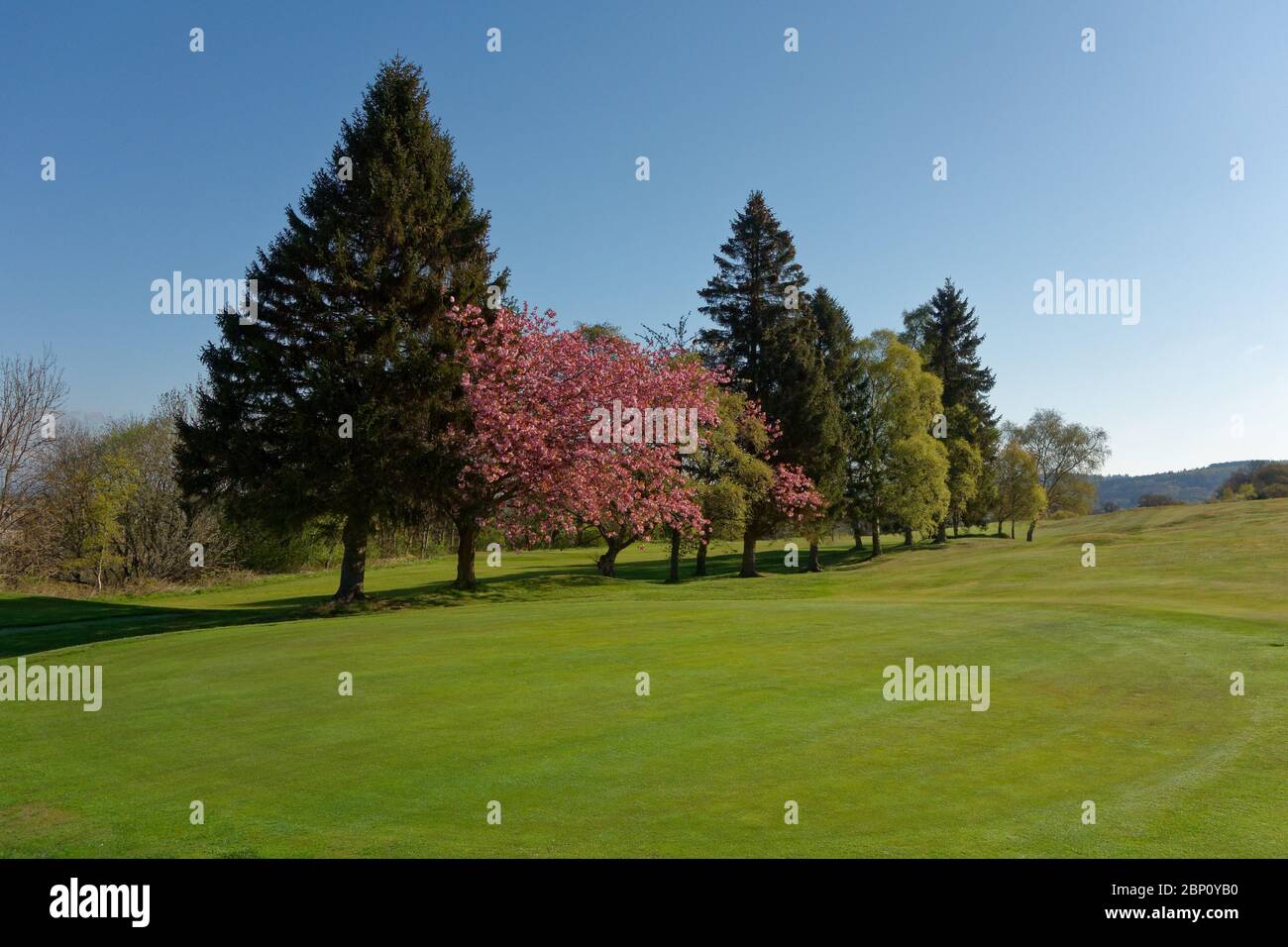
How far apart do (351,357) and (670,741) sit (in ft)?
84.5

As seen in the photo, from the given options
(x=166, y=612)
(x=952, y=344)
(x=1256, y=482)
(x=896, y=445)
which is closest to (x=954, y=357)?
(x=952, y=344)

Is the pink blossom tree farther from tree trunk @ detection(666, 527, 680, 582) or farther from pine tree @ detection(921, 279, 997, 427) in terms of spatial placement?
pine tree @ detection(921, 279, 997, 427)

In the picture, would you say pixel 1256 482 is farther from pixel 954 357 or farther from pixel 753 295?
pixel 753 295

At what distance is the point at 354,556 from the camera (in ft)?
112

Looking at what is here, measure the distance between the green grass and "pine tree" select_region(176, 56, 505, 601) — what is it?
9.44 metres

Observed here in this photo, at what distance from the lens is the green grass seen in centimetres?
726

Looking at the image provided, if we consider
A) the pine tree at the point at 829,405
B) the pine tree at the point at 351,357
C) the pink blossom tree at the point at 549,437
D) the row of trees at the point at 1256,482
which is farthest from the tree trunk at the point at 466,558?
the row of trees at the point at 1256,482

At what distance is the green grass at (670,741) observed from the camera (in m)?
7.26

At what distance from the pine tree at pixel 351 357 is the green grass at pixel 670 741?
944 cm

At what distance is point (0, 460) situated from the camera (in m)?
45.8
